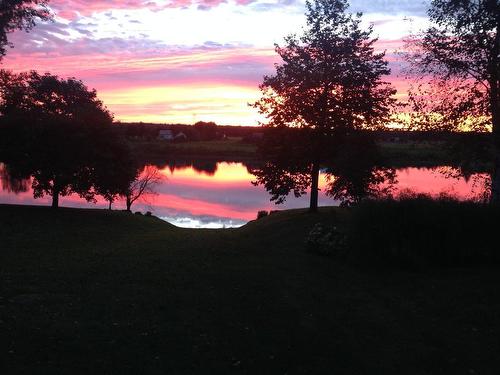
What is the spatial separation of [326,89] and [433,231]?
14001 millimetres

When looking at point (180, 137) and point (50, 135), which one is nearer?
→ point (50, 135)

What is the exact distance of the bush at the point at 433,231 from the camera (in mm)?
11633

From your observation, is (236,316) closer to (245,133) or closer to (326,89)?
(326,89)

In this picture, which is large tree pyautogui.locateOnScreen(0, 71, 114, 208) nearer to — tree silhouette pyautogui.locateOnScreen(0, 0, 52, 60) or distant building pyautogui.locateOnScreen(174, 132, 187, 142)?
tree silhouette pyautogui.locateOnScreen(0, 0, 52, 60)

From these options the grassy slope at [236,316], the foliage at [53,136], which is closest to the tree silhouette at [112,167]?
the foliage at [53,136]

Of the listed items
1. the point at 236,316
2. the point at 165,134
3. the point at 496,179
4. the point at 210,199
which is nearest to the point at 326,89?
the point at 496,179

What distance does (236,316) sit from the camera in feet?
27.7


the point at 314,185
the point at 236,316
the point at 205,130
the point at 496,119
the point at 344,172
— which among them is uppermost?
the point at 205,130

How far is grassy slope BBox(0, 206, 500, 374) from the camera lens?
21.8 feet

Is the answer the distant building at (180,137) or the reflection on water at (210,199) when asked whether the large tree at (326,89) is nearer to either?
the reflection on water at (210,199)

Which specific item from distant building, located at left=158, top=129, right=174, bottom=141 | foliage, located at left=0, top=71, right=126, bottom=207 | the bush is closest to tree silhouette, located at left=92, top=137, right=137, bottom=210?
foliage, located at left=0, top=71, right=126, bottom=207

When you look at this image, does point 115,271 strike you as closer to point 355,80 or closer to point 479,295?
point 479,295

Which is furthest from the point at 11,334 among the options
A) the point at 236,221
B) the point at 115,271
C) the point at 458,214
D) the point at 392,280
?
the point at 236,221

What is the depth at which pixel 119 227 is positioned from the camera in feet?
73.7
